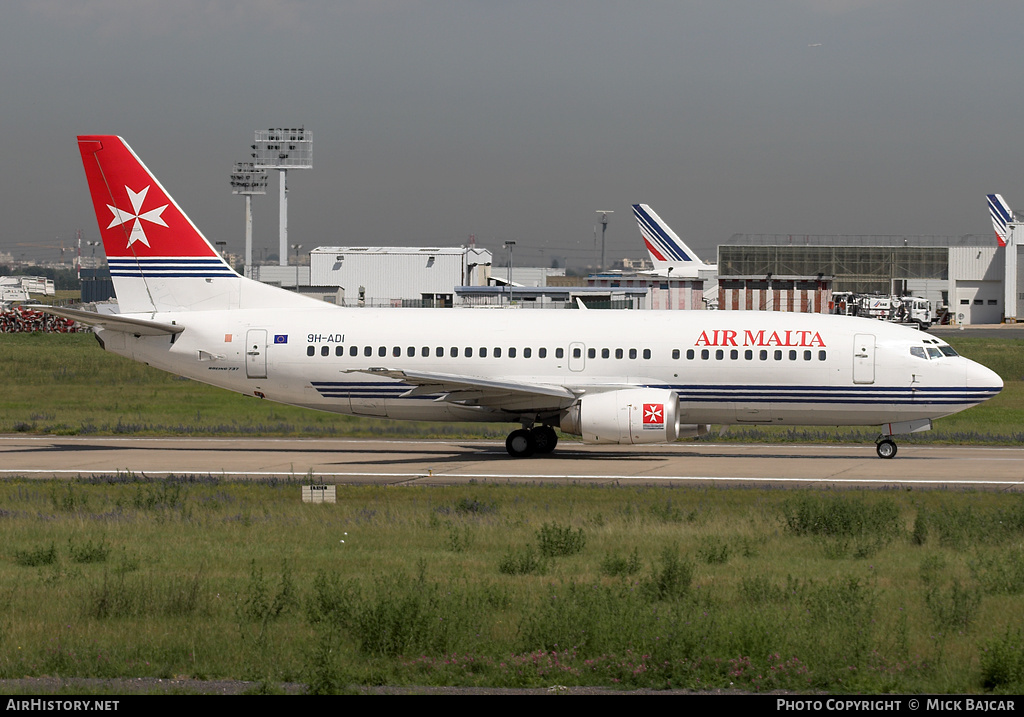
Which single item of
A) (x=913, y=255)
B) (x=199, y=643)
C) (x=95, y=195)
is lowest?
(x=199, y=643)

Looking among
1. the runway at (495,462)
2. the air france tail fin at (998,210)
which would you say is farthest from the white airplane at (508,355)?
the air france tail fin at (998,210)

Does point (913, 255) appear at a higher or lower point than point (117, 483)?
higher

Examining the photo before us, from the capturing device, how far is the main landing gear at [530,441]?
3181 cm

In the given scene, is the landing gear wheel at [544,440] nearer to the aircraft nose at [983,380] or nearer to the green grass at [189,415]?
the green grass at [189,415]

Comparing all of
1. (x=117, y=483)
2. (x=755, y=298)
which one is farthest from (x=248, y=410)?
(x=755, y=298)

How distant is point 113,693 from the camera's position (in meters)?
9.96

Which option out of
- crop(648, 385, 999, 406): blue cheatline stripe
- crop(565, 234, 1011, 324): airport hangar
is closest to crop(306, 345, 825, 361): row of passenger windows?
crop(648, 385, 999, 406): blue cheatline stripe

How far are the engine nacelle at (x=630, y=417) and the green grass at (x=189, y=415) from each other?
829 cm

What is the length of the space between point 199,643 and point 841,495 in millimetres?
15239

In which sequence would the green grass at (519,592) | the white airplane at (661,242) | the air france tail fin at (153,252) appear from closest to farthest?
1. the green grass at (519,592)
2. the air france tail fin at (153,252)
3. the white airplane at (661,242)

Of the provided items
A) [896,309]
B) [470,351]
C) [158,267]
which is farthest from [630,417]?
[896,309]

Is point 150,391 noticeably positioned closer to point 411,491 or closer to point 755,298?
point 411,491

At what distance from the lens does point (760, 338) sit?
31.2m

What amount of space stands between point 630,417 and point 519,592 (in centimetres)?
1560
